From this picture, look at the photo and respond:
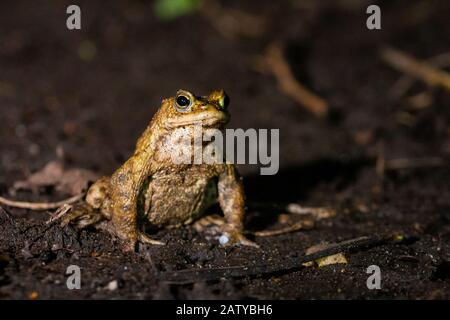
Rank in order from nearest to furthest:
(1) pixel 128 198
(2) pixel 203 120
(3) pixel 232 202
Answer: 1. (2) pixel 203 120
2. (1) pixel 128 198
3. (3) pixel 232 202

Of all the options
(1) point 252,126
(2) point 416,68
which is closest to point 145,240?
(1) point 252,126

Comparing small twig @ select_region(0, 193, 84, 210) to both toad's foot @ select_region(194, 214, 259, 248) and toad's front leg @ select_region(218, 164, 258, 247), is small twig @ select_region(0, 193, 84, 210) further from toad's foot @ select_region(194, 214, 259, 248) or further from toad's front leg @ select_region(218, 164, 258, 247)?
toad's front leg @ select_region(218, 164, 258, 247)

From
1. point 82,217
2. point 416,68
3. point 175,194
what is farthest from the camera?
point 416,68

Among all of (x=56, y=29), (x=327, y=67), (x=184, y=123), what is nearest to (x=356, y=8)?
(x=327, y=67)

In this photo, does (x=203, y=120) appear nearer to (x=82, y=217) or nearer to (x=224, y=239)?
(x=224, y=239)

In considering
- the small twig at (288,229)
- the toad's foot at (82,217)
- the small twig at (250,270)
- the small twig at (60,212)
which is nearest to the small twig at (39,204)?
the toad's foot at (82,217)

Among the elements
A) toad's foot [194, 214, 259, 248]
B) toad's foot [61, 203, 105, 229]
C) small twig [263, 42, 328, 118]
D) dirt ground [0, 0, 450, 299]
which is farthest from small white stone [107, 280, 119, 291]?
small twig [263, 42, 328, 118]

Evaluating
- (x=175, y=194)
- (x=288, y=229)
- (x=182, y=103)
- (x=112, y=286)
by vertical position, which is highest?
(x=182, y=103)
